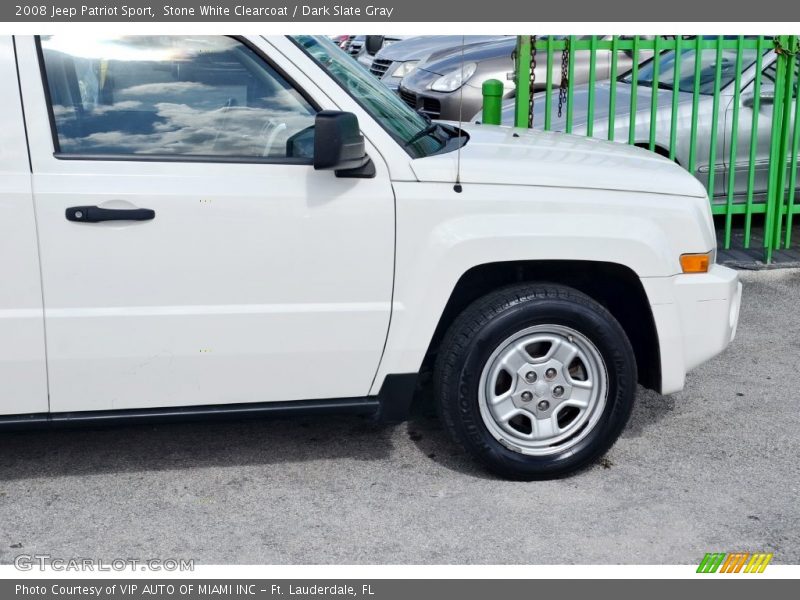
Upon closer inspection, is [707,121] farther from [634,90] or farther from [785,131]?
[634,90]

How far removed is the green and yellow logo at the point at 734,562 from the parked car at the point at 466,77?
6.43 metres

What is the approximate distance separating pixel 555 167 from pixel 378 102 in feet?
2.50

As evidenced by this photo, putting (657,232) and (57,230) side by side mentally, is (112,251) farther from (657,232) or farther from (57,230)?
(657,232)

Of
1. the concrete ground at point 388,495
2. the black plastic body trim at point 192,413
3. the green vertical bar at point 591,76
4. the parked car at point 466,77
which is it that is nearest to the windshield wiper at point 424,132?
the black plastic body trim at point 192,413

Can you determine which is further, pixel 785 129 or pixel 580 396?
pixel 785 129

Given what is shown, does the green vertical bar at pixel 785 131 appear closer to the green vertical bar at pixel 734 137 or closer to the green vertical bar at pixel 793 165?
the green vertical bar at pixel 793 165

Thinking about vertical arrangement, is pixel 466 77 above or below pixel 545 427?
above

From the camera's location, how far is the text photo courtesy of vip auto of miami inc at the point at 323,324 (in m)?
3.90

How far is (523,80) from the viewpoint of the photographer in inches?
284

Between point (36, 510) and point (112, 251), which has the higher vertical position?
point (112, 251)

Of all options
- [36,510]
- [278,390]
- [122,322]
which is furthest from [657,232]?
[36,510]

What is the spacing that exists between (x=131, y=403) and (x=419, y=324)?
112 cm

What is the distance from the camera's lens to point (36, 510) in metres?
4.21

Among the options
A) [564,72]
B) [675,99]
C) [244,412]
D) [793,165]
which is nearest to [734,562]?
[244,412]
